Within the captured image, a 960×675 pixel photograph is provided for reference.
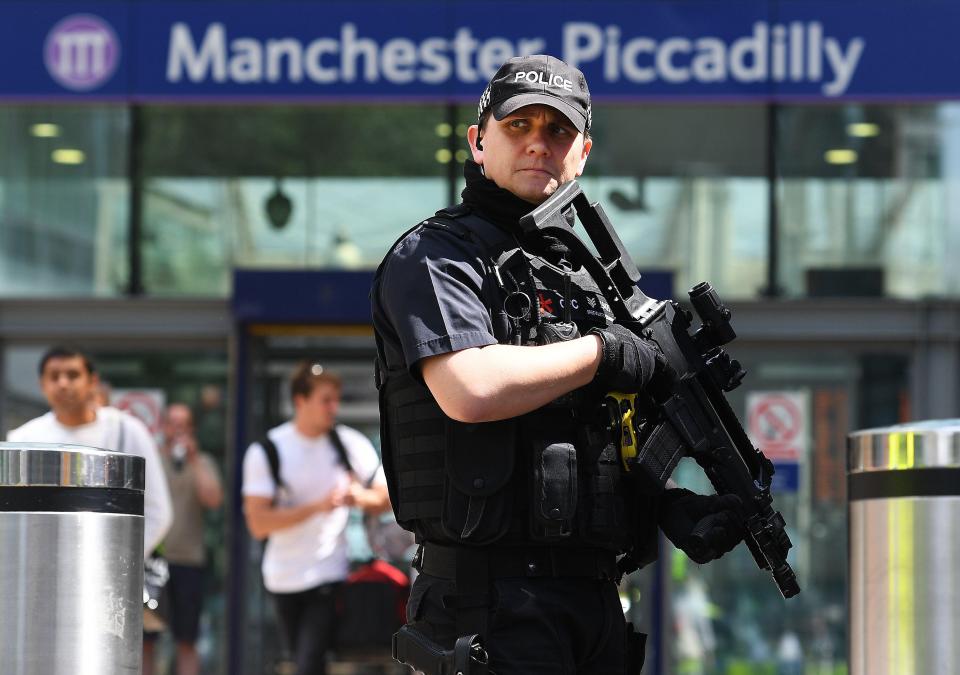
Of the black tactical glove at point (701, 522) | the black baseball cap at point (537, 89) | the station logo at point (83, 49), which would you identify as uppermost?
the station logo at point (83, 49)

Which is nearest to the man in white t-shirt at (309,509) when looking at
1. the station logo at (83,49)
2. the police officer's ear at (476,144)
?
the station logo at (83,49)

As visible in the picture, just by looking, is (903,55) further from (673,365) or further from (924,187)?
(673,365)

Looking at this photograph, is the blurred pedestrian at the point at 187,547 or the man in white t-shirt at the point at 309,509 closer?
the man in white t-shirt at the point at 309,509

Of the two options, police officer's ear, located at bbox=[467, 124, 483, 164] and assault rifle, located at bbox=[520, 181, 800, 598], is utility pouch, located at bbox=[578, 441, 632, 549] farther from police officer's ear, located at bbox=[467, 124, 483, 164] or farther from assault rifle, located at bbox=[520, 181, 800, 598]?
police officer's ear, located at bbox=[467, 124, 483, 164]

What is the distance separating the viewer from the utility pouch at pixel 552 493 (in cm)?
316

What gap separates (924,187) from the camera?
9430 mm

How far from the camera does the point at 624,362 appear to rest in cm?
317

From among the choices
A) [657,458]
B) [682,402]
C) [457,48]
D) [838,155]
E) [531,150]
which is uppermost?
[457,48]

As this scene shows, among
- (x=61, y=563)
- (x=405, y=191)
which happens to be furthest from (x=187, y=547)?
(x=61, y=563)

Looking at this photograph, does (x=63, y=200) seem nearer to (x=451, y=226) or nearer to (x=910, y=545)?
(x=910, y=545)

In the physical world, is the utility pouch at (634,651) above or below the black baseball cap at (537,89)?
below

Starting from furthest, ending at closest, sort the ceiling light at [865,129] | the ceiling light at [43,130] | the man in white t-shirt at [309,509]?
the ceiling light at [43,130] → the ceiling light at [865,129] → the man in white t-shirt at [309,509]

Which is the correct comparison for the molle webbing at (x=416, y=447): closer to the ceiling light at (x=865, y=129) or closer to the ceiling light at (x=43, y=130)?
the ceiling light at (x=865, y=129)

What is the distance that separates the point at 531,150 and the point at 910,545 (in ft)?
5.64
